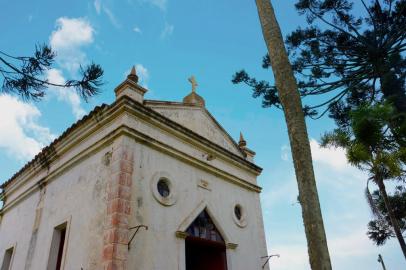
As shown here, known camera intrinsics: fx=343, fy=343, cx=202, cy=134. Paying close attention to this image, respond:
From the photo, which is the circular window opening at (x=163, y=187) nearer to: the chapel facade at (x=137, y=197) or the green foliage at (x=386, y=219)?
the chapel facade at (x=137, y=197)

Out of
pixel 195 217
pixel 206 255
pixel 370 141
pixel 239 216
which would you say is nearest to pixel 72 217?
pixel 195 217

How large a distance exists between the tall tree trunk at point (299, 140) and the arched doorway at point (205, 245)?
176 inches

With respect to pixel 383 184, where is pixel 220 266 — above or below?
below

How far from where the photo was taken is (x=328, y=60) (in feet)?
43.4

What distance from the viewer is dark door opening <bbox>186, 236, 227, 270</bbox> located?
9523 millimetres

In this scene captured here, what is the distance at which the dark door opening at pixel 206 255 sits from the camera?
31.2ft

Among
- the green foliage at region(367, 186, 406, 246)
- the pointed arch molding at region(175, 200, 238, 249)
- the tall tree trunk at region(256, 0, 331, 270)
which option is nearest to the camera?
the tall tree trunk at region(256, 0, 331, 270)

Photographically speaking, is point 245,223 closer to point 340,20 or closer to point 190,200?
point 190,200

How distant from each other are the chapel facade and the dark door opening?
3 centimetres

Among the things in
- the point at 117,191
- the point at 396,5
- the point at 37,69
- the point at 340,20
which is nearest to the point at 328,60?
the point at 340,20

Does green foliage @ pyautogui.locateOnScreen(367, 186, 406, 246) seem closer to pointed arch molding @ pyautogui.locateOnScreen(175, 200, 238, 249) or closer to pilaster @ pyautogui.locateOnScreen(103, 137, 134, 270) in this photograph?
pointed arch molding @ pyautogui.locateOnScreen(175, 200, 238, 249)

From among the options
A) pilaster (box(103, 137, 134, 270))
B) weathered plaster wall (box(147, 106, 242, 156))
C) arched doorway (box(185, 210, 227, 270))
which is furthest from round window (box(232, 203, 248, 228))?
pilaster (box(103, 137, 134, 270))

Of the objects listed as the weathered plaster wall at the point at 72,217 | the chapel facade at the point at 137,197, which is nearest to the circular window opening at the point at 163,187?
the chapel facade at the point at 137,197

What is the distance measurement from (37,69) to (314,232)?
5018mm
